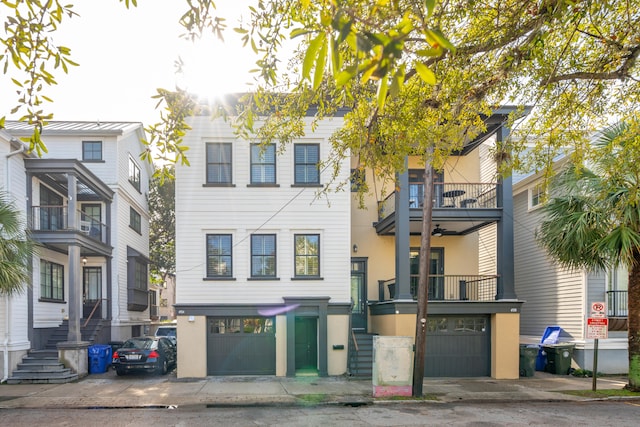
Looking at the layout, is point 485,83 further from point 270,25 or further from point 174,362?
point 174,362

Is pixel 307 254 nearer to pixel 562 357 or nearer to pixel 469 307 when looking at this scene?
pixel 469 307

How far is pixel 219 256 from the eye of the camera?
16.8m

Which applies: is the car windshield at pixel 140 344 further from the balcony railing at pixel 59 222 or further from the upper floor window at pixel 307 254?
the upper floor window at pixel 307 254

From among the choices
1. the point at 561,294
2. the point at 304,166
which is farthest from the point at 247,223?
the point at 561,294

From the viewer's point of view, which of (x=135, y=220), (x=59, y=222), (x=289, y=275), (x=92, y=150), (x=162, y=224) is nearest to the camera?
(x=289, y=275)

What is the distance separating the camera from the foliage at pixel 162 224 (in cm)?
3369

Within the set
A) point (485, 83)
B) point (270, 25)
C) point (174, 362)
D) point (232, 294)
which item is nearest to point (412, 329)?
point (232, 294)

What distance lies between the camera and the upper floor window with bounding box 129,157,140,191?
2416 cm

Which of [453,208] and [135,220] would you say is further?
[135,220]

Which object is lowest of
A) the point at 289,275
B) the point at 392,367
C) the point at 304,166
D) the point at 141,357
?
the point at 141,357

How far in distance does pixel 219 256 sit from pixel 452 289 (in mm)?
8672

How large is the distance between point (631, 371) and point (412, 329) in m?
5.90

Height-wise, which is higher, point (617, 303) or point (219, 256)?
point (219, 256)

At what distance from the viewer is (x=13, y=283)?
46.2ft
